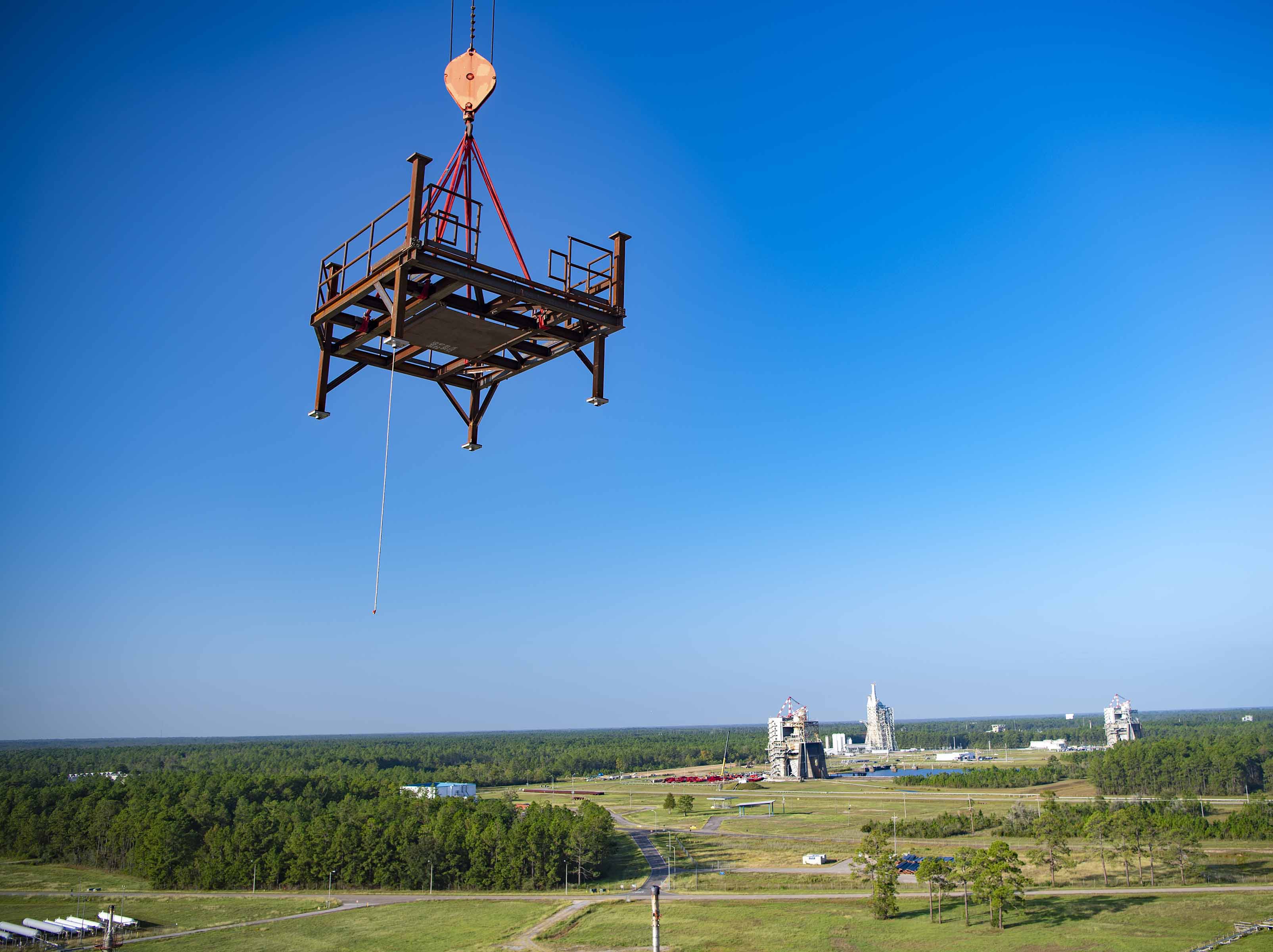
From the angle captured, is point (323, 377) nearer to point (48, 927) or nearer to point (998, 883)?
point (998, 883)

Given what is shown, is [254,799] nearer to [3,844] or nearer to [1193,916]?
[3,844]

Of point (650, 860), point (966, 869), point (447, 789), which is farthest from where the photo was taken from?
point (447, 789)

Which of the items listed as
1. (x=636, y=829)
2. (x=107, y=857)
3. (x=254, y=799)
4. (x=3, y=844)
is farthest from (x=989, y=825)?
(x=3, y=844)

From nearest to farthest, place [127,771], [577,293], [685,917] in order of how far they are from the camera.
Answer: [577,293]
[685,917]
[127,771]

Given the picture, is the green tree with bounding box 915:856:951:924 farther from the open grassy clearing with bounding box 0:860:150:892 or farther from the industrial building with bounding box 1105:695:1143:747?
the industrial building with bounding box 1105:695:1143:747

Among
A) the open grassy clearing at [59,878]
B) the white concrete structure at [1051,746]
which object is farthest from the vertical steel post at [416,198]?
the white concrete structure at [1051,746]

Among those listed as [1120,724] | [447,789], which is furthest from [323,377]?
Result: [1120,724]
